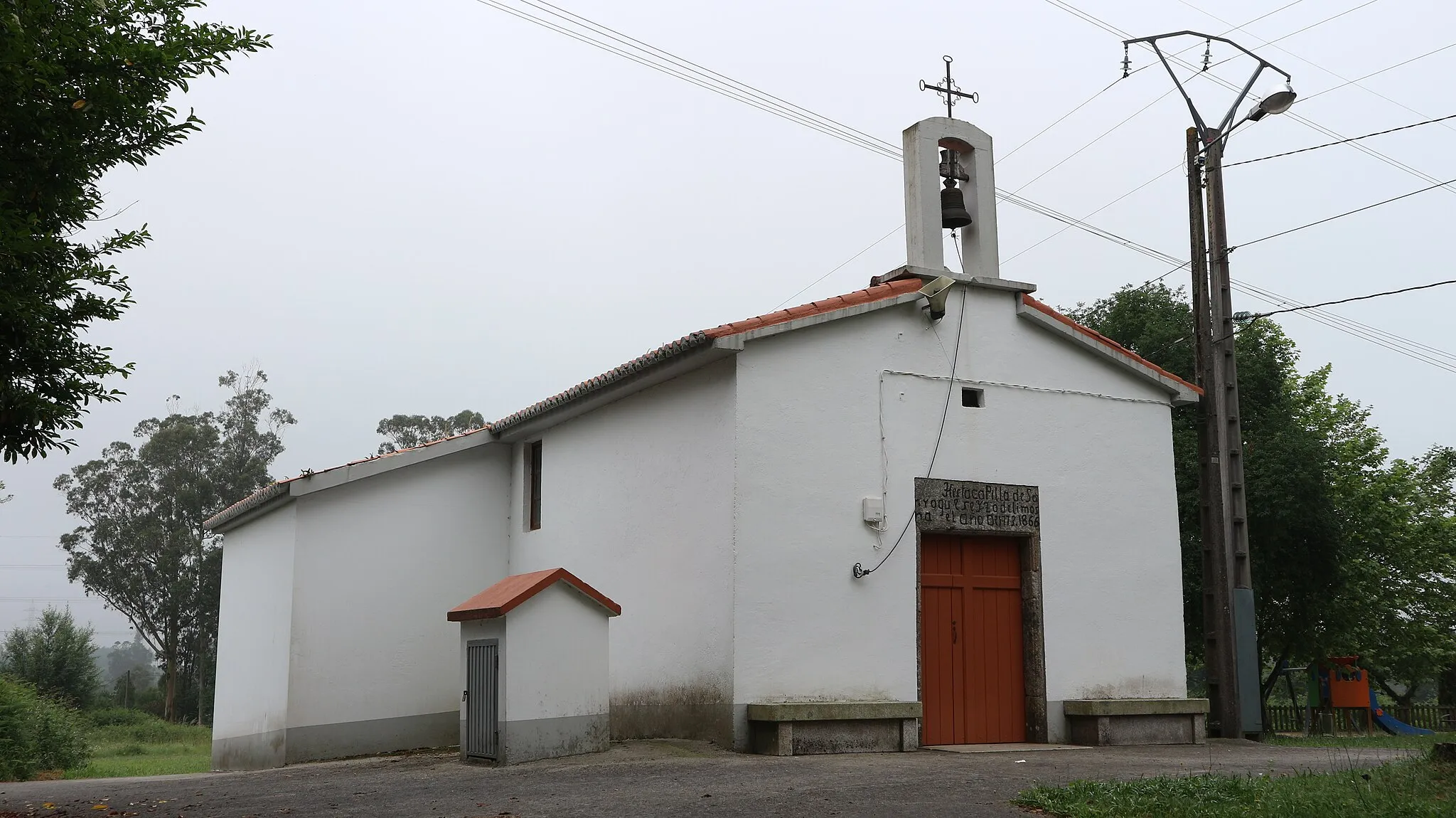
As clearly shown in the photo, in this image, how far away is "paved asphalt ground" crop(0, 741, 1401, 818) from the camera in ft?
25.5

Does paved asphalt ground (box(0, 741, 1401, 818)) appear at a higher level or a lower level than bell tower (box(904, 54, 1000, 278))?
lower

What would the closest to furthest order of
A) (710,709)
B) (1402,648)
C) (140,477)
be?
(710,709) < (1402,648) < (140,477)

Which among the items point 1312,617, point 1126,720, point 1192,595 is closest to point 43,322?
point 1126,720

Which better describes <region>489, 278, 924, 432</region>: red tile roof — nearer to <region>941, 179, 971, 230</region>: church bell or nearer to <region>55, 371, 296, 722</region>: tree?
<region>941, 179, 971, 230</region>: church bell

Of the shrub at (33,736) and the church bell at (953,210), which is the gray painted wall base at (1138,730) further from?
the shrub at (33,736)

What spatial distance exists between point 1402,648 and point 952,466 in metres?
18.8

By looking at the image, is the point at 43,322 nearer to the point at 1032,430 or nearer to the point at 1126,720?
the point at 1032,430

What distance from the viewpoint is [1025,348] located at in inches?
523

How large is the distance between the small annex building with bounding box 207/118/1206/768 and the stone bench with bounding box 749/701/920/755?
3cm

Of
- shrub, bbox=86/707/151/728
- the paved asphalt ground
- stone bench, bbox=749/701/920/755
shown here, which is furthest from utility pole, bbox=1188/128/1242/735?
shrub, bbox=86/707/151/728

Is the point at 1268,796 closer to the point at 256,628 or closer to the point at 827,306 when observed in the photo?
the point at 827,306

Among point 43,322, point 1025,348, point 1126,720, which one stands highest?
point 1025,348

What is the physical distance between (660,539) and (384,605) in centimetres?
430

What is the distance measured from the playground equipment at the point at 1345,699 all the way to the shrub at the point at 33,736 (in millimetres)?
22329
